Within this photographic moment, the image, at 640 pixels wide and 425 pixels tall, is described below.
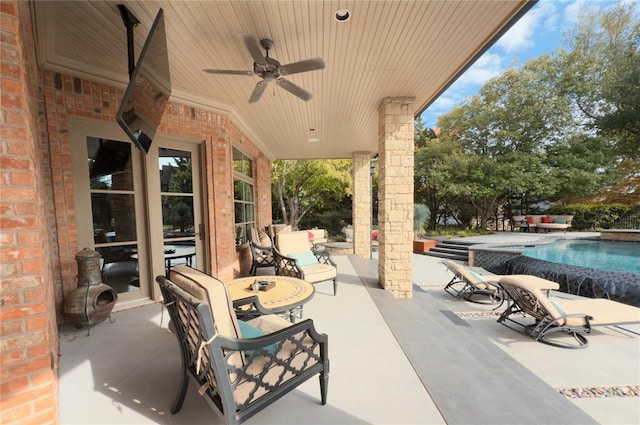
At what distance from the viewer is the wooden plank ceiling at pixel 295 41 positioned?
2047mm

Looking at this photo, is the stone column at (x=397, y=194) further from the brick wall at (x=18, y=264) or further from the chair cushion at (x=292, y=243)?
the brick wall at (x=18, y=264)

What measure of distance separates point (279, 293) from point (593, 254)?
10944 millimetres

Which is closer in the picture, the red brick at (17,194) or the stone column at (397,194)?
the red brick at (17,194)

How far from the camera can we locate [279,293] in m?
2.54

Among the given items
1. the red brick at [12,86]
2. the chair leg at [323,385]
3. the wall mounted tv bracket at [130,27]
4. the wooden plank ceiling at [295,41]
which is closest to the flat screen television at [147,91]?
the wall mounted tv bracket at [130,27]

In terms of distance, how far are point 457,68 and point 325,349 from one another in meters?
3.38

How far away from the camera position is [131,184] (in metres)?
3.22

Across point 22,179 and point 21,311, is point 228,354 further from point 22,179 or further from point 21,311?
point 22,179

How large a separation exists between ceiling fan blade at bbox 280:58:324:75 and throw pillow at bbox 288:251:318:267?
271 centimetres

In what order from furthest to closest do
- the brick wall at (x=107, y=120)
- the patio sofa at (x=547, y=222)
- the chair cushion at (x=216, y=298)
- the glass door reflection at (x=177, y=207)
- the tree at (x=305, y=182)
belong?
1. the patio sofa at (x=547, y=222)
2. the tree at (x=305, y=182)
3. the glass door reflection at (x=177, y=207)
4. the brick wall at (x=107, y=120)
5. the chair cushion at (x=216, y=298)

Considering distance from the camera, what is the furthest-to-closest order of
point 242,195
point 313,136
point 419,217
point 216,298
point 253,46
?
point 419,217 < point 313,136 < point 242,195 < point 253,46 < point 216,298

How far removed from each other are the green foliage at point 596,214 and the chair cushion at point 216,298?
17.8 m

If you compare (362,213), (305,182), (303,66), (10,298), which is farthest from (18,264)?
(305,182)

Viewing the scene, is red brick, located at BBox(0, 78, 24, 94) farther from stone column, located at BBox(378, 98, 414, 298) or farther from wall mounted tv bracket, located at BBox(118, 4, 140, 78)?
stone column, located at BBox(378, 98, 414, 298)
